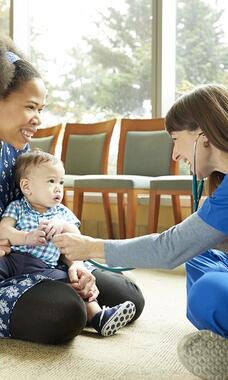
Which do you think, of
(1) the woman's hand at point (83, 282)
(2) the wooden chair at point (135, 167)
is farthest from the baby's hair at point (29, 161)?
(2) the wooden chair at point (135, 167)

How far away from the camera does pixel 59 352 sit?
1.68m

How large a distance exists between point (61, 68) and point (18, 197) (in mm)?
4013

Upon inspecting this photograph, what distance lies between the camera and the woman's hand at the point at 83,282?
6.16ft

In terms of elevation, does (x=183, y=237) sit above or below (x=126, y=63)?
below

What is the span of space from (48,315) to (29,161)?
538mm

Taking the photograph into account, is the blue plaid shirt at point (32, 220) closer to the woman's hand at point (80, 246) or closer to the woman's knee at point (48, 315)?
the woman's knee at point (48, 315)

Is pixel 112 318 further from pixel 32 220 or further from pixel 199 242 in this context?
pixel 199 242

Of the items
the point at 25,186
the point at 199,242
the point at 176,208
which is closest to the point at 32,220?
the point at 25,186

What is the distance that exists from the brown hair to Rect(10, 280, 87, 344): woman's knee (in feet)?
1.98

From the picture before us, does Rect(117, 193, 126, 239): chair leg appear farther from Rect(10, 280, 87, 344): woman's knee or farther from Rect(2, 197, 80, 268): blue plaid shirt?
Rect(10, 280, 87, 344): woman's knee

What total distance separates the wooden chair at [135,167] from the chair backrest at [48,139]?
669 mm

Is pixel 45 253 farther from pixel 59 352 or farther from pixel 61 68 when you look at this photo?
pixel 61 68

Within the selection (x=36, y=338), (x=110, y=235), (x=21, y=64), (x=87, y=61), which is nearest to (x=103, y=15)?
(x=87, y=61)

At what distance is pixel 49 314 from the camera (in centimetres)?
172
